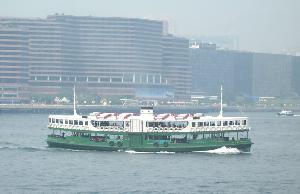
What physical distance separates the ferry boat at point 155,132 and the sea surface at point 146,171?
127 cm

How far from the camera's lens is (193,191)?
8656 cm

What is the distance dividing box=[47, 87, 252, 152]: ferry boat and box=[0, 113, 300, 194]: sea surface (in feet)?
4.17

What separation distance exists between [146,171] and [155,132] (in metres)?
15.6

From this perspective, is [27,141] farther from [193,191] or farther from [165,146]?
[193,191]

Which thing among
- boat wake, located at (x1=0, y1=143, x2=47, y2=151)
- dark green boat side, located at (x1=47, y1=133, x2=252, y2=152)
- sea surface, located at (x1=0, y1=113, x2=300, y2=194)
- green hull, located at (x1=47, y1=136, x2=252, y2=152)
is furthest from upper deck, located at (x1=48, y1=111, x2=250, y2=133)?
boat wake, located at (x1=0, y1=143, x2=47, y2=151)

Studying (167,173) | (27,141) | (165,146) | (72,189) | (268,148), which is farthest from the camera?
(27,141)

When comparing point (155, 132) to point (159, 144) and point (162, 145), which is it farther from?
point (162, 145)

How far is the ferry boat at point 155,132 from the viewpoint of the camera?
114 meters

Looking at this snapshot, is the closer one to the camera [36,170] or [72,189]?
[72,189]

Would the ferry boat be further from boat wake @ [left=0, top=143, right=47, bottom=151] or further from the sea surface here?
boat wake @ [left=0, top=143, right=47, bottom=151]

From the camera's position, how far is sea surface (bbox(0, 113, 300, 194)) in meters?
88.0

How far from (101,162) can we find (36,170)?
320 inches

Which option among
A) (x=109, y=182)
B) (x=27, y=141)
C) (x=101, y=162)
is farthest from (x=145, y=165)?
(x=27, y=141)

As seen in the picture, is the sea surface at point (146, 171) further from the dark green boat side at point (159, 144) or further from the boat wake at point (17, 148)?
the dark green boat side at point (159, 144)
